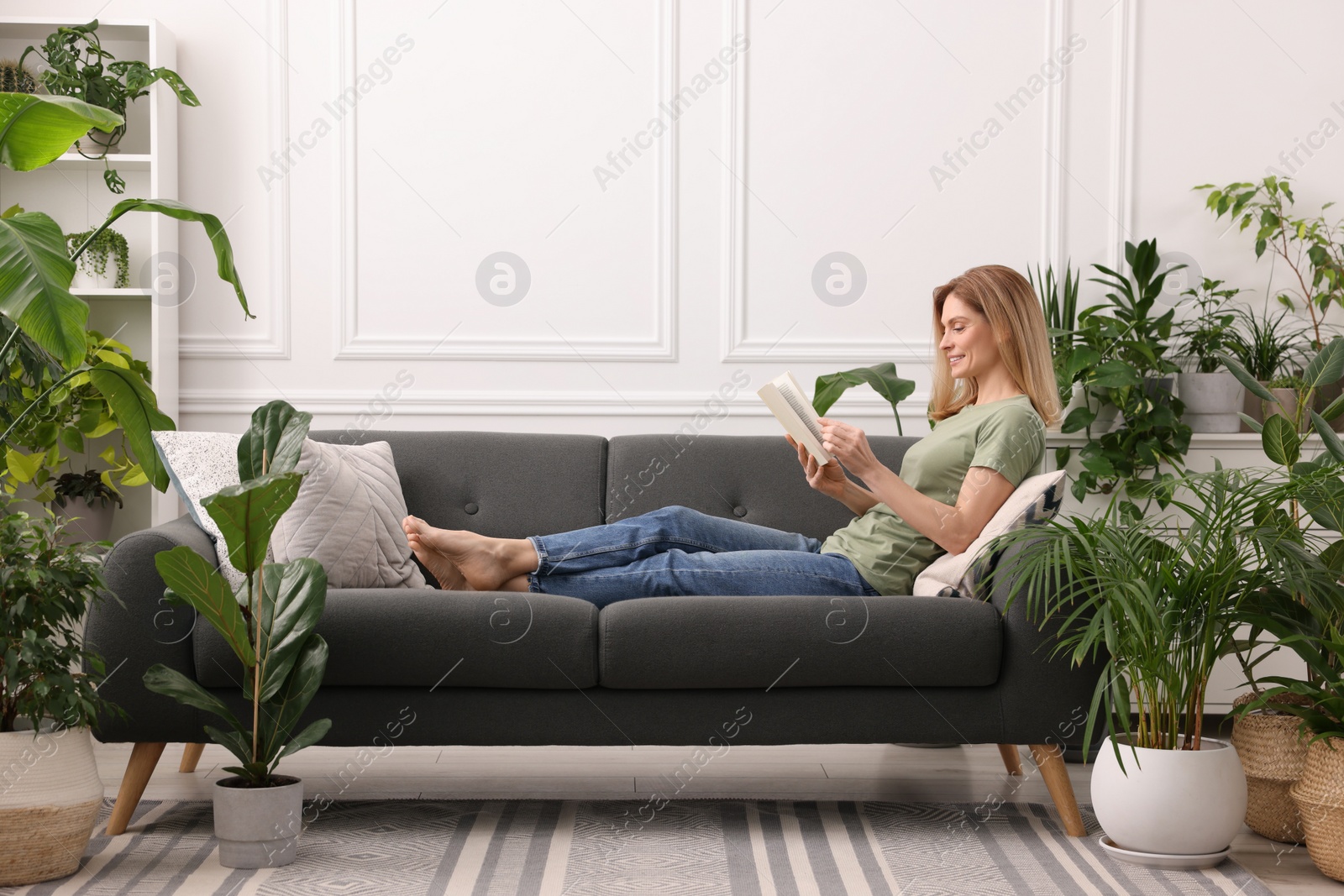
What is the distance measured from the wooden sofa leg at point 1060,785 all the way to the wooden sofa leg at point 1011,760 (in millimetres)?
375

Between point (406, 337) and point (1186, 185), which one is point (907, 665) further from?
point (1186, 185)

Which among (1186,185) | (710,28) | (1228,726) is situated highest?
(710,28)

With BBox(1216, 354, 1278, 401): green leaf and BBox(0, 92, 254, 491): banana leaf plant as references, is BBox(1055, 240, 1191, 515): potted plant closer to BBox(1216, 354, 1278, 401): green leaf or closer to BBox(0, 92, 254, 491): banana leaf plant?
BBox(1216, 354, 1278, 401): green leaf

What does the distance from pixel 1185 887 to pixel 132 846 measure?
1810mm

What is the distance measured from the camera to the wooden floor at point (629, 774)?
2.28 meters

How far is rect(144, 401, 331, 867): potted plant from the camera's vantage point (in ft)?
5.68

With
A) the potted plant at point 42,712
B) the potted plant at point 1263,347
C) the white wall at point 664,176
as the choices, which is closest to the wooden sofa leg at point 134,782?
the potted plant at point 42,712

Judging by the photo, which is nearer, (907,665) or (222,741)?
(222,741)

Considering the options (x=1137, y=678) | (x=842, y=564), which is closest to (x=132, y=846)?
(x=842, y=564)

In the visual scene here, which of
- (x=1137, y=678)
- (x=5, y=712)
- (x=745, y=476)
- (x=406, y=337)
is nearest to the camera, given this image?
(x=5, y=712)

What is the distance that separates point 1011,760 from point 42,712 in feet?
6.42

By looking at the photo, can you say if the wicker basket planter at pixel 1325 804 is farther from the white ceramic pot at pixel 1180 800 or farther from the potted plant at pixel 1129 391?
the potted plant at pixel 1129 391

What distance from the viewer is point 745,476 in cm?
262

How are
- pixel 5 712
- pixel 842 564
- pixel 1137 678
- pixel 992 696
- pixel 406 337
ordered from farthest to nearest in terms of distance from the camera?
pixel 406 337
pixel 842 564
pixel 992 696
pixel 1137 678
pixel 5 712
